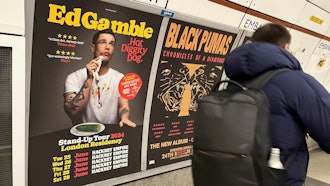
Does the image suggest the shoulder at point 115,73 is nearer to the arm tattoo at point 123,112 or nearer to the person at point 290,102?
the arm tattoo at point 123,112

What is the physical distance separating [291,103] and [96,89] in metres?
1.62

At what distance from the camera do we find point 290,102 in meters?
1.60

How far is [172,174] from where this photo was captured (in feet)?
12.3

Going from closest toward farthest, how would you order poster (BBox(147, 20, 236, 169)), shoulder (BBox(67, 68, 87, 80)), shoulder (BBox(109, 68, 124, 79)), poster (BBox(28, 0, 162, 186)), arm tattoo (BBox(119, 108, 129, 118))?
poster (BBox(28, 0, 162, 186)) → shoulder (BBox(67, 68, 87, 80)) → shoulder (BBox(109, 68, 124, 79)) → arm tattoo (BBox(119, 108, 129, 118)) → poster (BBox(147, 20, 236, 169))

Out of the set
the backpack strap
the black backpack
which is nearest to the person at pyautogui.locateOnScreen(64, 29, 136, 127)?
the black backpack

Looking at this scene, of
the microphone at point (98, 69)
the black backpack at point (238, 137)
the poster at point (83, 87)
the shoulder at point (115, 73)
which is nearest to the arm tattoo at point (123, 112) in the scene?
the poster at point (83, 87)

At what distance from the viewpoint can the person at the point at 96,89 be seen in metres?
2.51

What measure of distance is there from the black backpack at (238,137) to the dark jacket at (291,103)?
0.19 ft

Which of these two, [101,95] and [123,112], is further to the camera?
[123,112]

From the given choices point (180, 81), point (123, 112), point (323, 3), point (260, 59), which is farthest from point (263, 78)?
point (323, 3)

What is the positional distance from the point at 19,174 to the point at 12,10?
3.53 ft

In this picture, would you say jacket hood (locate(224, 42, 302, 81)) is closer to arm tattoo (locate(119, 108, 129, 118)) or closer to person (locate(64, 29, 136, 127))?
person (locate(64, 29, 136, 127))

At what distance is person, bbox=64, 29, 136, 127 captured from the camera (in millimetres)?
2514

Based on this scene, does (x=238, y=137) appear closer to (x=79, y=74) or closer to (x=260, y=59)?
(x=260, y=59)
